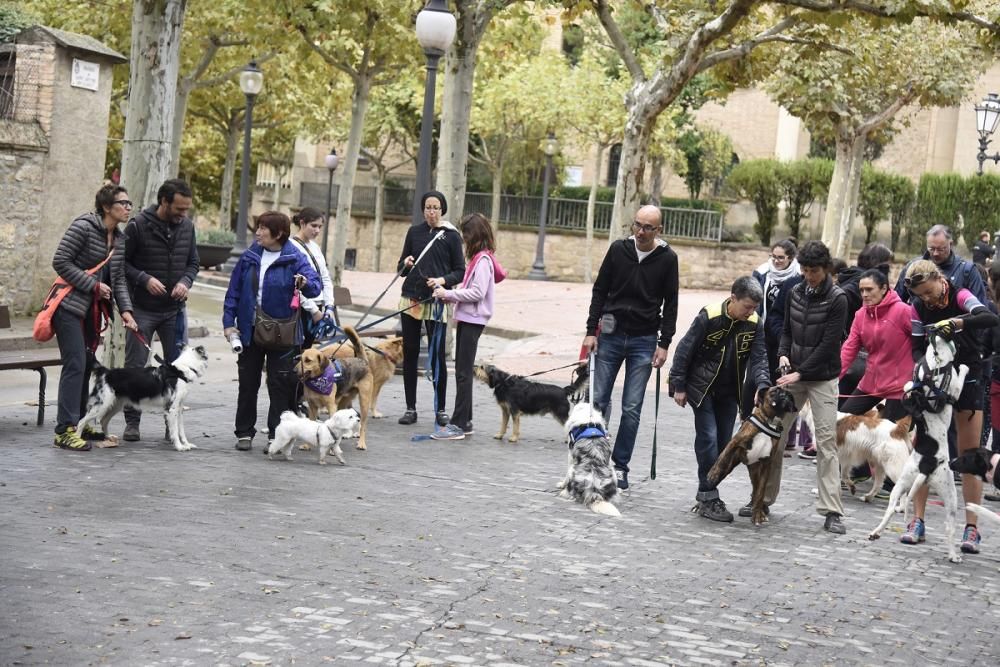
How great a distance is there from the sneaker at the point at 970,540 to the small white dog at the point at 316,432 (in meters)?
4.43

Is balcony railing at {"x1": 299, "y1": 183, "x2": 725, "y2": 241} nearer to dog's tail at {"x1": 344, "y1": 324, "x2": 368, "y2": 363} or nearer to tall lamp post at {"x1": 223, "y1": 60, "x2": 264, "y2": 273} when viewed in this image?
tall lamp post at {"x1": 223, "y1": 60, "x2": 264, "y2": 273}

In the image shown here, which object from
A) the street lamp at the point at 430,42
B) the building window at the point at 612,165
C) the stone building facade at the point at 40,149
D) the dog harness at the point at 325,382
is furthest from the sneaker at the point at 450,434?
the building window at the point at 612,165

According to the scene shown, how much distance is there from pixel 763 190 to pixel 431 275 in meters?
30.8

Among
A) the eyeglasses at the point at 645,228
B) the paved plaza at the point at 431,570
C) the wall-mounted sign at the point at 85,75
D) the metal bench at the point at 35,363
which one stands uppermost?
the wall-mounted sign at the point at 85,75

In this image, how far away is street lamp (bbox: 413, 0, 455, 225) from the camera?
50.8 feet

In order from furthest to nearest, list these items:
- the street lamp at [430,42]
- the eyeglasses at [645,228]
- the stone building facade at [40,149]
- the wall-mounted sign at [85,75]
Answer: the wall-mounted sign at [85,75] → the stone building facade at [40,149] → the street lamp at [430,42] → the eyeglasses at [645,228]

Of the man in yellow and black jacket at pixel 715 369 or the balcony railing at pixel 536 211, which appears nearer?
the man in yellow and black jacket at pixel 715 369

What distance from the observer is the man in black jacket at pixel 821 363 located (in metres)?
8.78

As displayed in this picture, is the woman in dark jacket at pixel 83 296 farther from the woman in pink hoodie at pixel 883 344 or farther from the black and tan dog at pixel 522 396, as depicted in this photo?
the woman in pink hoodie at pixel 883 344

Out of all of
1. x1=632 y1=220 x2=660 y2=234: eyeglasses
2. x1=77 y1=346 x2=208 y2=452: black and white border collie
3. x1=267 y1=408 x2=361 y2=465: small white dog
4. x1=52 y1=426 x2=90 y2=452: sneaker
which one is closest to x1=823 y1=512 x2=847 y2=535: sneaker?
x1=632 y1=220 x2=660 y2=234: eyeglasses

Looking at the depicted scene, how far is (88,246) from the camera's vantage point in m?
10.0

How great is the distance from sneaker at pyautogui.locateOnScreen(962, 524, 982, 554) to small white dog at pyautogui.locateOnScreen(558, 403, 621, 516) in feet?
7.29

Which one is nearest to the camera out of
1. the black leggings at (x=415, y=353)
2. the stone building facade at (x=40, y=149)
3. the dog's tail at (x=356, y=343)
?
the dog's tail at (x=356, y=343)

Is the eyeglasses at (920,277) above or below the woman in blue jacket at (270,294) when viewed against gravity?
above
